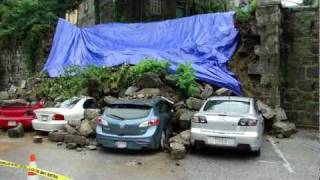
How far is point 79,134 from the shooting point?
14.3 meters

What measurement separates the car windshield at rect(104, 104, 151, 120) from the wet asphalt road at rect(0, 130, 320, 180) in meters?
1.03

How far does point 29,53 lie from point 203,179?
16.7 m

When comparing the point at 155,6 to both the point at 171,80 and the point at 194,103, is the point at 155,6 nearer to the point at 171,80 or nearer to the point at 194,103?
the point at 171,80

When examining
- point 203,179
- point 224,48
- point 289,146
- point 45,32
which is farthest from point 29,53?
point 203,179

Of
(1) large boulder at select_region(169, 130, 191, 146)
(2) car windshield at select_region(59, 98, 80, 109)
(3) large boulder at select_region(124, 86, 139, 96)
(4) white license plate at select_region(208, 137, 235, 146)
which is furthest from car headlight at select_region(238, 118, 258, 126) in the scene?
(2) car windshield at select_region(59, 98, 80, 109)

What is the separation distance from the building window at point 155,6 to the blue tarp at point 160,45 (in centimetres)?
659

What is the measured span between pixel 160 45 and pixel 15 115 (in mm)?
6772

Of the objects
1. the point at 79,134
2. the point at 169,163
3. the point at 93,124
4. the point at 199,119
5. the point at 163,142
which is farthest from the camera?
the point at 93,124

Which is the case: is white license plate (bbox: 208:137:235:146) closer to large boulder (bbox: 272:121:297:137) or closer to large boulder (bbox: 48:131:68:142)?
large boulder (bbox: 272:121:297:137)

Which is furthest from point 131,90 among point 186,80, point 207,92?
point 207,92

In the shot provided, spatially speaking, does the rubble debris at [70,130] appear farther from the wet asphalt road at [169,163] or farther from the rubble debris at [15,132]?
the rubble debris at [15,132]

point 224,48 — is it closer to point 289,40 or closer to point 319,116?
point 289,40

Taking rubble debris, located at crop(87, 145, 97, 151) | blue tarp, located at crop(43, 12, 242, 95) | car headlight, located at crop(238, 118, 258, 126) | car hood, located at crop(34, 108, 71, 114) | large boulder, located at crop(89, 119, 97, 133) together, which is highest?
blue tarp, located at crop(43, 12, 242, 95)

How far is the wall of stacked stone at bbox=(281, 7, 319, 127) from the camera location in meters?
18.2
